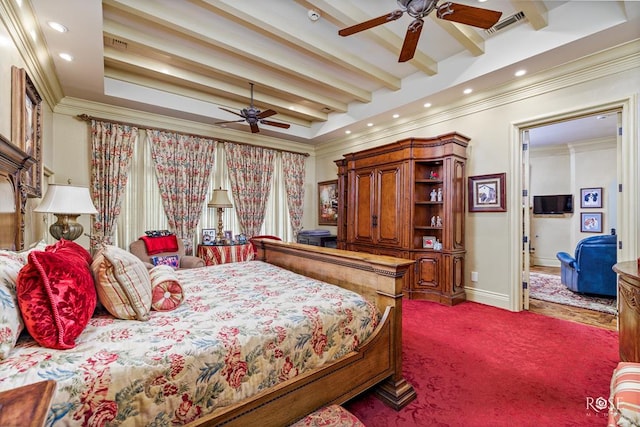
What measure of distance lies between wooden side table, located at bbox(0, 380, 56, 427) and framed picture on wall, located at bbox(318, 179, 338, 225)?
17.3 feet

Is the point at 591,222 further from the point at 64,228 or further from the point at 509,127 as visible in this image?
the point at 64,228

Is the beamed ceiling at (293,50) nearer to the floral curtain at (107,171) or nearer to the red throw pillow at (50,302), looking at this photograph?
the floral curtain at (107,171)

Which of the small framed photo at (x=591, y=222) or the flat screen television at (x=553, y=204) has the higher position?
the flat screen television at (x=553, y=204)

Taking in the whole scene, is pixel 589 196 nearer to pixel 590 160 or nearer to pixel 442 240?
pixel 590 160

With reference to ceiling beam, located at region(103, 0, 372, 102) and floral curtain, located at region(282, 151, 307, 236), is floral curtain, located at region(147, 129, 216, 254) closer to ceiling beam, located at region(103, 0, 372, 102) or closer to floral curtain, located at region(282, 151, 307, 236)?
floral curtain, located at region(282, 151, 307, 236)

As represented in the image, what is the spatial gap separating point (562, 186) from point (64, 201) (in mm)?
9010

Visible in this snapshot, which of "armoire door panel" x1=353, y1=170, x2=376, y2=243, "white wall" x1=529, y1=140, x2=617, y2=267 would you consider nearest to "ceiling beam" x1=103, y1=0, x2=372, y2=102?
"armoire door panel" x1=353, y1=170, x2=376, y2=243

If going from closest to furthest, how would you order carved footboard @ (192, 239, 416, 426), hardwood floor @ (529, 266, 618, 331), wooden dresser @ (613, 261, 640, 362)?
carved footboard @ (192, 239, 416, 426) → wooden dresser @ (613, 261, 640, 362) → hardwood floor @ (529, 266, 618, 331)

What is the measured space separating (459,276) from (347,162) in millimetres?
2560

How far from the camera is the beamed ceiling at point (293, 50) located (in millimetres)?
2607

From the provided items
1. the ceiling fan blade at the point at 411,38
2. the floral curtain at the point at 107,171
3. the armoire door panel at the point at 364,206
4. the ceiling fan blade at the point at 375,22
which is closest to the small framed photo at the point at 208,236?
the floral curtain at the point at 107,171

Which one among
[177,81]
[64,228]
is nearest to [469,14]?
[177,81]

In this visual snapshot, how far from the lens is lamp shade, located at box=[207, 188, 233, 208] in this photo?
4.79m

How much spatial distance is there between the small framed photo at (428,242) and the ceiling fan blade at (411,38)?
2.40 m
